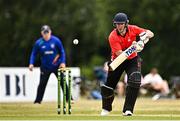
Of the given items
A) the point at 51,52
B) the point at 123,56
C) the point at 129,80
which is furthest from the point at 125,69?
the point at 51,52

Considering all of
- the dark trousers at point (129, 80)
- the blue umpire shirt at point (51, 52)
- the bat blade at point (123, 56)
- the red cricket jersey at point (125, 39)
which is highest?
the blue umpire shirt at point (51, 52)

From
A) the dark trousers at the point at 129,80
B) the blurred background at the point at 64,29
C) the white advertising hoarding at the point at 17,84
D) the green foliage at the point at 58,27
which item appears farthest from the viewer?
the green foliage at the point at 58,27

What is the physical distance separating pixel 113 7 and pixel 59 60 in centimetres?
2674

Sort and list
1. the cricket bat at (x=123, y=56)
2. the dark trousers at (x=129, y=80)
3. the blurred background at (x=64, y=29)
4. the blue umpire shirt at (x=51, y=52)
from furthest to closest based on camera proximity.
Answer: the blurred background at (x=64, y=29)
the blue umpire shirt at (x=51, y=52)
the dark trousers at (x=129, y=80)
the cricket bat at (x=123, y=56)

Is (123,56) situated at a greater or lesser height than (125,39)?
lesser

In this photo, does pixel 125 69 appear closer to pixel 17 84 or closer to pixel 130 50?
pixel 130 50

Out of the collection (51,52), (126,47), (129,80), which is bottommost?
(129,80)

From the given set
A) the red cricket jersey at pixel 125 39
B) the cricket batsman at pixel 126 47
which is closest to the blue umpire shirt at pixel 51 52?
the cricket batsman at pixel 126 47

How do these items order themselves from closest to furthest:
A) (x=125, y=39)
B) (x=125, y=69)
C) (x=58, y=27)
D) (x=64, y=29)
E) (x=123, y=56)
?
1. (x=123, y=56)
2. (x=125, y=39)
3. (x=125, y=69)
4. (x=58, y=27)
5. (x=64, y=29)

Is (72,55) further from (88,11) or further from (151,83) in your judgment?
(151,83)

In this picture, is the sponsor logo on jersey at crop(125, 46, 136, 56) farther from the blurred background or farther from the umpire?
the blurred background

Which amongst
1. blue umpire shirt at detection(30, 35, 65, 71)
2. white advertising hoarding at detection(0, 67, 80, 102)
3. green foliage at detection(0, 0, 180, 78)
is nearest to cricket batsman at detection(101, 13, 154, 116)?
blue umpire shirt at detection(30, 35, 65, 71)

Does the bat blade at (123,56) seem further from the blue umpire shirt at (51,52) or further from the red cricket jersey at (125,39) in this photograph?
the blue umpire shirt at (51,52)

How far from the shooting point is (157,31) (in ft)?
164
